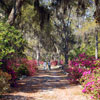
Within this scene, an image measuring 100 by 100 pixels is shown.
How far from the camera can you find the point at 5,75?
6.62 meters

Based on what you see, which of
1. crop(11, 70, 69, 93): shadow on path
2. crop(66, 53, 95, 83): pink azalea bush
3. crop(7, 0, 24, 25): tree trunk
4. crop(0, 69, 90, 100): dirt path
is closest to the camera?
crop(0, 69, 90, 100): dirt path

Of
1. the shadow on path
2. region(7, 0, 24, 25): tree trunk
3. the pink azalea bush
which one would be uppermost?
region(7, 0, 24, 25): tree trunk

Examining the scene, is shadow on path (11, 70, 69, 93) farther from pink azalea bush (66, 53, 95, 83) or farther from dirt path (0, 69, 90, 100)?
pink azalea bush (66, 53, 95, 83)

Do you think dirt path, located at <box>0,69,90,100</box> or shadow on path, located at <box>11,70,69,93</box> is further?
shadow on path, located at <box>11,70,69,93</box>

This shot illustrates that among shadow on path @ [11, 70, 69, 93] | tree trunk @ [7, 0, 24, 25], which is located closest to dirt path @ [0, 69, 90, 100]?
shadow on path @ [11, 70, 69, 93]

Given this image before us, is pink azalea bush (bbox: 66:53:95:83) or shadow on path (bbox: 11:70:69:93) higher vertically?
pink azalea bush (bbox: 66:53:95:83)

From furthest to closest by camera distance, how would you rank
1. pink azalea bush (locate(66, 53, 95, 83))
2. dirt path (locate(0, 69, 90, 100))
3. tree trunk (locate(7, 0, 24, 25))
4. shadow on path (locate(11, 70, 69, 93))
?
pink azalea bush (locate(66, 53, 95, 83))
tree trunk (locate(7, 0, 24, 25))
shadow on path (locate(11, 70, 69, 93))
dirt path (locate(0, 69, 90, 100))

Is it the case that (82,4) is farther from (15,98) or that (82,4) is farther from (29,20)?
(29,20)

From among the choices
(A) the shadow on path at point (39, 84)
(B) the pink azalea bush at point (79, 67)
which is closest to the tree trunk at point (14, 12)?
(A) the shadow on path at point (39, 84)

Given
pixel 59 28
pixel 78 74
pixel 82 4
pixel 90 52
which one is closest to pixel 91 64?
pixel 78 74

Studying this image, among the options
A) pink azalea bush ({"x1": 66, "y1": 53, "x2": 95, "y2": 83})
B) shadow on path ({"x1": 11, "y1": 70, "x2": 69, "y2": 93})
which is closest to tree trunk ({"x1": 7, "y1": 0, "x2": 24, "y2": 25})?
shadow on path ({"x1": 11, "y1": 70, "x2": 69, "y2": 93})

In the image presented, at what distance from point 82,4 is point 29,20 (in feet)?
34.4

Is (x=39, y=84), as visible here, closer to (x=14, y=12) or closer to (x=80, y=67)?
(x=80, y=67)

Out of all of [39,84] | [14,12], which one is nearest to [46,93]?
[39,84]
